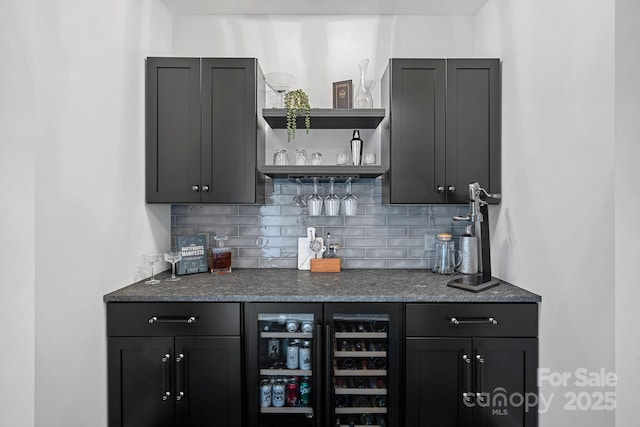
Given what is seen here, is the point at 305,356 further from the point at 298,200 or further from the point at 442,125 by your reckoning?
the point at 442,125

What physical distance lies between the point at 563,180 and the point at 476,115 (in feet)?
2.53

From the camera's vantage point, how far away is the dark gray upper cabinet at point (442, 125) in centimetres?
213

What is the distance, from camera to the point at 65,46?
1.45 m

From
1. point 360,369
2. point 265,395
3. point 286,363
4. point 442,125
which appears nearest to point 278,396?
point 265,395

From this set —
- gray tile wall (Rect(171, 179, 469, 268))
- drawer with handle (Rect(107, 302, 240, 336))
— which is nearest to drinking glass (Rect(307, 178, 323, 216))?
gray tile wall (Rect(171, 179, 469, 268))

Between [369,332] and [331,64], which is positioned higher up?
[331,64]

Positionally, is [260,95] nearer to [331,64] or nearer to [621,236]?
[331,64]

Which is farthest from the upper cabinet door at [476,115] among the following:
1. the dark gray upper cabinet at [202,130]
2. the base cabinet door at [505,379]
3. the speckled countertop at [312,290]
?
the dark gray upper cabinet at [202,130]

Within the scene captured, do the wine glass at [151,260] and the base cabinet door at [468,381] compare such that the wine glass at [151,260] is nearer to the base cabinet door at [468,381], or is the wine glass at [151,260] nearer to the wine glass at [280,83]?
the wine glass at [280,83]

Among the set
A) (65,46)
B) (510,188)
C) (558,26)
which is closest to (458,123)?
(510,188)

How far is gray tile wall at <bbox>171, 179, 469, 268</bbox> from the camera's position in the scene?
8.21ft

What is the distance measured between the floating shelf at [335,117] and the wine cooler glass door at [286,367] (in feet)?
4.02

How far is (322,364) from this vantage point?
1789mm

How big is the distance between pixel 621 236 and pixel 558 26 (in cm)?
102
